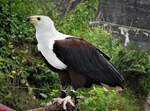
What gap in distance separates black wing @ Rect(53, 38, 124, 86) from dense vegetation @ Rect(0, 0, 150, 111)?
1.89 meters

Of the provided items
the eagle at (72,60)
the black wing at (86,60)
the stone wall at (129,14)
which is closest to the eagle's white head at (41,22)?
the eagle at (72,60)

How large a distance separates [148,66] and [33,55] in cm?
168

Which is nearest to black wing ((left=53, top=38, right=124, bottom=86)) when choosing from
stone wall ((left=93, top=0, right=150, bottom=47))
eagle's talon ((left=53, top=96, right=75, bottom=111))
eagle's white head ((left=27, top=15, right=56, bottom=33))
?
eagle's white head ((left=27, top=15, right=56, bottom=33))

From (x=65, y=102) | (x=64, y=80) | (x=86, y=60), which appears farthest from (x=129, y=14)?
(x=65, y=102)

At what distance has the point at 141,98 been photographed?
768 cm

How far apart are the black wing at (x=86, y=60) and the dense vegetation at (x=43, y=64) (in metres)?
1.89

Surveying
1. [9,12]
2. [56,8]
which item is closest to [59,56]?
[9,12]

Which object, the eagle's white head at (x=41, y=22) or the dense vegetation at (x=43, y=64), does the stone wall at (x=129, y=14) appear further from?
the eagle's white head at (x=41, y=22)

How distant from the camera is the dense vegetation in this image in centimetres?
629

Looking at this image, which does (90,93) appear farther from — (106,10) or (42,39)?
(106,10)

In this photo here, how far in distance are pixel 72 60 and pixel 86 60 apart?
122 mm

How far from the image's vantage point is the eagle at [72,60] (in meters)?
3.94

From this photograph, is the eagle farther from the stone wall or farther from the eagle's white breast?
the stone wall

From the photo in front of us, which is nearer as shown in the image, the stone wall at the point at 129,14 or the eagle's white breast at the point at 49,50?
the eagle's white breast at the point at 49,50
